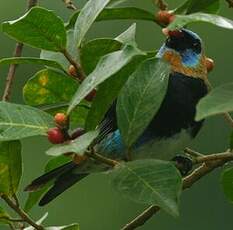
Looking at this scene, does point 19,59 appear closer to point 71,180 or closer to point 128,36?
point 128,36

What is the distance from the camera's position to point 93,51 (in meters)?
2.76

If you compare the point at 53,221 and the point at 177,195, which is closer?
the point at 177,195

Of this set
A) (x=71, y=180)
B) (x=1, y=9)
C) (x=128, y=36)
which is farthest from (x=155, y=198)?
(x=1, y=9)

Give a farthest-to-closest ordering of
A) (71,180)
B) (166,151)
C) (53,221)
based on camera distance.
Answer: (53,221), (71,180), (166,151)

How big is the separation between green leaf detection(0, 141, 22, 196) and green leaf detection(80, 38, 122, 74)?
26 centimetres

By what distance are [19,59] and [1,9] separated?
4733mm

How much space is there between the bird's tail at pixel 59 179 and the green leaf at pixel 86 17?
2.07 feet

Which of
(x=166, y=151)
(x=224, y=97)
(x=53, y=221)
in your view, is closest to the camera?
(x=224, y=97)

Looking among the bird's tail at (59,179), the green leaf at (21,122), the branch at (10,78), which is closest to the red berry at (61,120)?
the green leaf at (21,122)

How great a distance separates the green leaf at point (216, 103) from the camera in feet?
6.75

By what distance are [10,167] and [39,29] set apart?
427mm

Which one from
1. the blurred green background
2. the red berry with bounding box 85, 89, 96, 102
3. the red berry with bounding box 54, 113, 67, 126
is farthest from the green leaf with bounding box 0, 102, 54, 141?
the blurred green background

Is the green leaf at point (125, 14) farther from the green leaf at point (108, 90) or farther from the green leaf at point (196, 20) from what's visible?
the green leaf at point (196, 20)

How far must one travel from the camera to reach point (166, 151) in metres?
3.22
